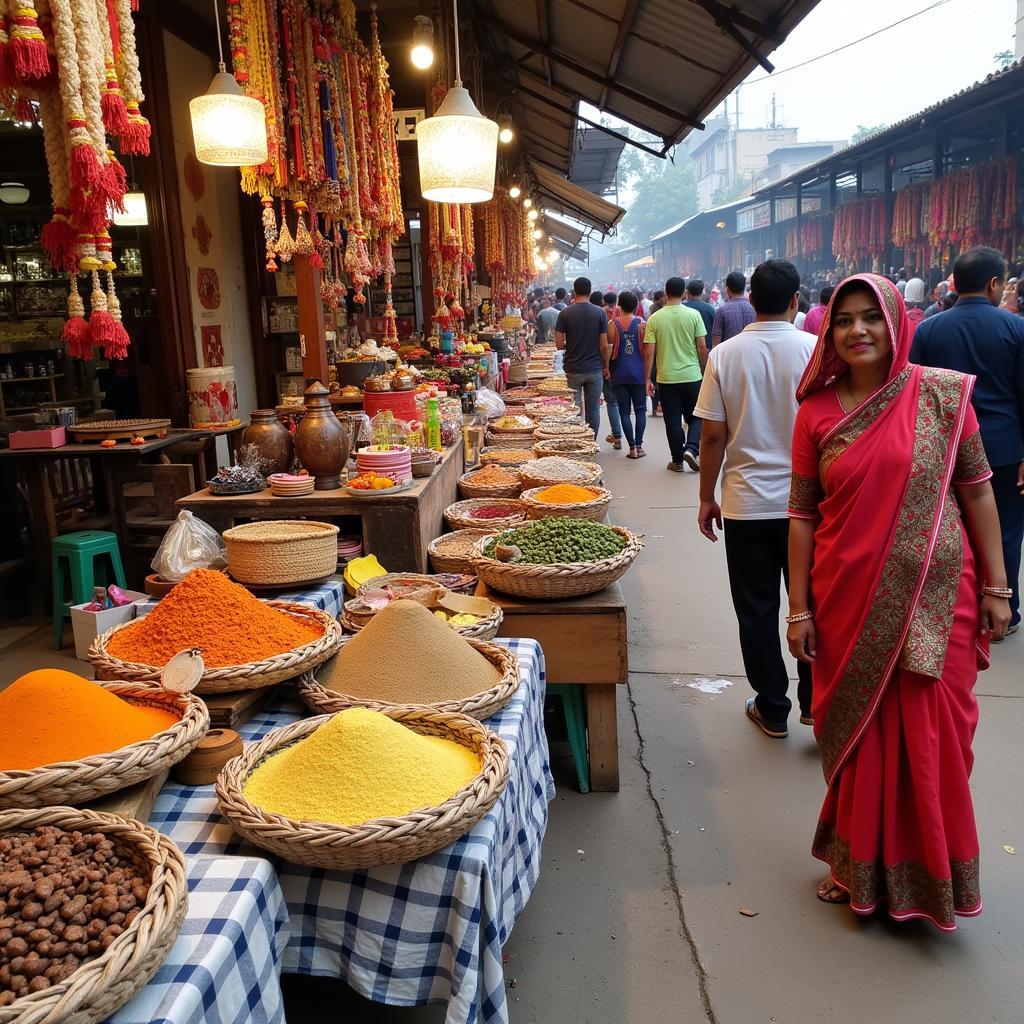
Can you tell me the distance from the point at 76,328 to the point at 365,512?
114 cm

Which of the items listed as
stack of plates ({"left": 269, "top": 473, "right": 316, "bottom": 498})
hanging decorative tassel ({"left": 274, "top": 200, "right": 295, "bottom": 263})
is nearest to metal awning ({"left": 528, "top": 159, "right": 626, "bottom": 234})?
hanging decorative tassel ({"left": 274, "top": 200, "right": 295, "bottom": 263})

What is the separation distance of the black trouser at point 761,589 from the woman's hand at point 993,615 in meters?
0.93

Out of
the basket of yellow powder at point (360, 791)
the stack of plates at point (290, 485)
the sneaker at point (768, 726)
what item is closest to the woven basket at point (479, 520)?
the stack of plates at point (290, 485)

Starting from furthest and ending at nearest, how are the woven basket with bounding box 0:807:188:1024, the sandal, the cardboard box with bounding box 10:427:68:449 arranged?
1. the cardboard box with bounding box 10:427:68:449
2. the sandal
3. the woven basket with bounding box 0:807:188:1024

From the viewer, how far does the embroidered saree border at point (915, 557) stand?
6.36 ft

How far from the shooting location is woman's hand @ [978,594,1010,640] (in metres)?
2.00

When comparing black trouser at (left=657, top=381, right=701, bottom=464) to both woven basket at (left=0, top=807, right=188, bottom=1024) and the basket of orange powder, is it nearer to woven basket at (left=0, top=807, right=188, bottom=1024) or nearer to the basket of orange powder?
the basket of orange powder

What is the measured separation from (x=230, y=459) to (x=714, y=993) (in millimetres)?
6034

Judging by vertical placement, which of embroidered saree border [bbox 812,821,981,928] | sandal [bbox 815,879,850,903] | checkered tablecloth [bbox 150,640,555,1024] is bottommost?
sandal [bbox 815,879,850,903]

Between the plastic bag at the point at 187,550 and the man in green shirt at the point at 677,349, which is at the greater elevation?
the man in green shirt at the point at 677,349

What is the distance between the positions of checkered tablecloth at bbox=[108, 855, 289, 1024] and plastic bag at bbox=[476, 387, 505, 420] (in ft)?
16.0

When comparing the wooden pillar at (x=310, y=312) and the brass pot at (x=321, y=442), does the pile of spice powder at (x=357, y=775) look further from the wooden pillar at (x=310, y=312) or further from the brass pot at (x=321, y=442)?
the wooden pillar at (x=310, y=312)

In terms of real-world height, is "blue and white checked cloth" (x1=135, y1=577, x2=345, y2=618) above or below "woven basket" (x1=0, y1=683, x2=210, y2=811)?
below

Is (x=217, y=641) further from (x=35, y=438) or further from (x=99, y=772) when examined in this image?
(x=35, y=438)
